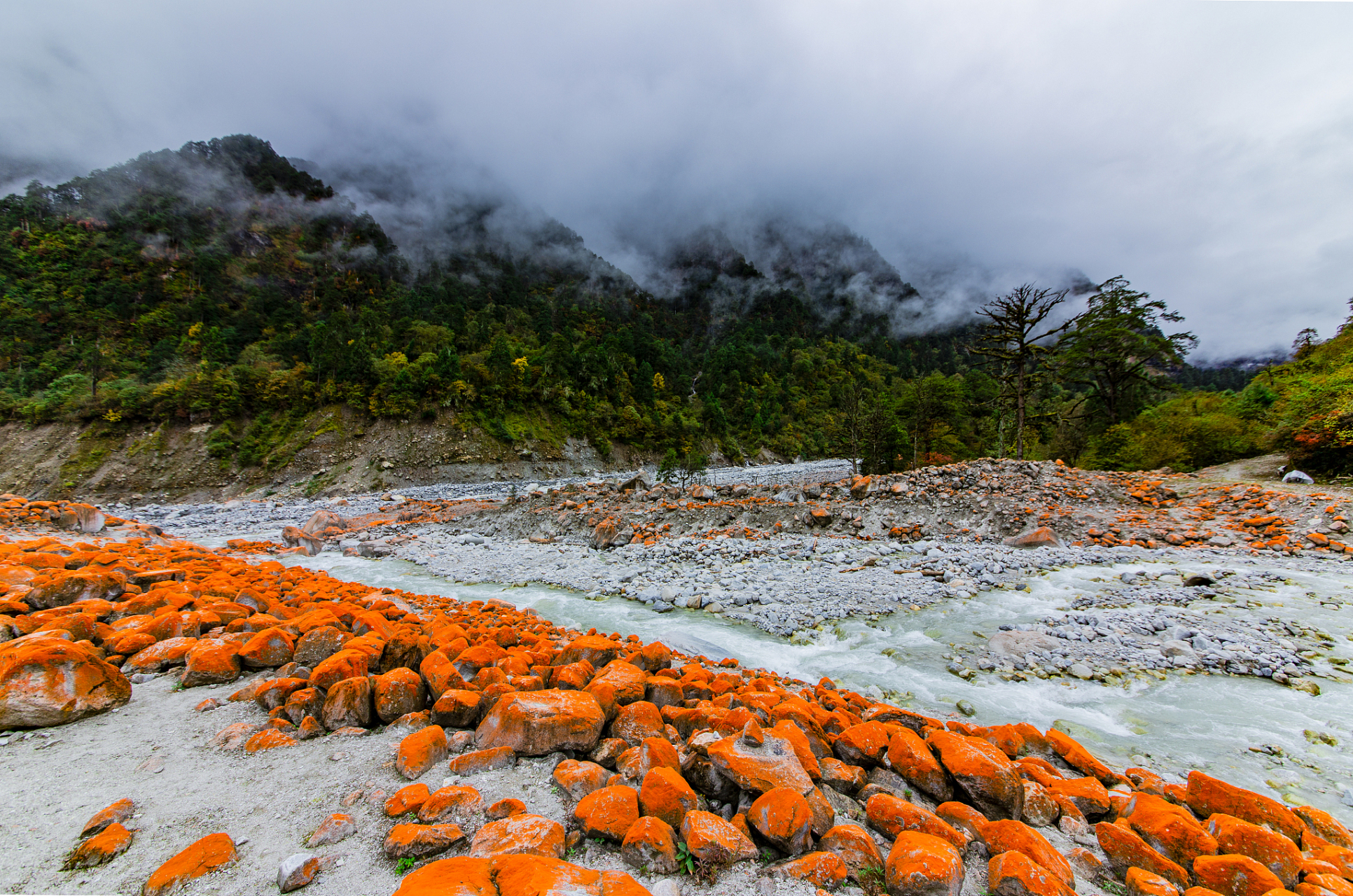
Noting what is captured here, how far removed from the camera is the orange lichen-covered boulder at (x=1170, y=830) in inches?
91.6

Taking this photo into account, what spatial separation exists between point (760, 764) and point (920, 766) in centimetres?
114

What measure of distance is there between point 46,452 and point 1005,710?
173 ft

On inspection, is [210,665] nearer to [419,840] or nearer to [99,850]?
[99,850]

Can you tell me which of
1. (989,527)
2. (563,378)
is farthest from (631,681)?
(563,378)

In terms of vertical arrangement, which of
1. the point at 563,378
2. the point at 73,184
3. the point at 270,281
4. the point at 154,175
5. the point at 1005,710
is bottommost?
the point at 1005,710

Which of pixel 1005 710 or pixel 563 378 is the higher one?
pixel 563 378

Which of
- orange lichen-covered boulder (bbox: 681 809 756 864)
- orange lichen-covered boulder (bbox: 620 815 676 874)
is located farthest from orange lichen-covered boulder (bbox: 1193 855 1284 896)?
orange lichen-covered boulder (bbox: 620 815 676 874)

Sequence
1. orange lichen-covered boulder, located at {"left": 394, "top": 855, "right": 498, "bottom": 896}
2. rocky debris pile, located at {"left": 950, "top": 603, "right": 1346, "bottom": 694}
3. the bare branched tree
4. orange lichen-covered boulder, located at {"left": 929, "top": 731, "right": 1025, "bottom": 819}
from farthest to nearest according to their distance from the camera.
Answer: the bare branched tree
rocky debris pile, located at {"left": 950, "top": 603, "right": 1346, "bottom": 694}
orange lichen-covered boulder, located at {"left": 929, "top": 731, "right": 1025, "bottom": 819}
orange lichen-covered boulder, located at {"left": 394, "top": 855, "right": 498, "bottom": 896}

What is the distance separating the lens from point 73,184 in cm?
6638

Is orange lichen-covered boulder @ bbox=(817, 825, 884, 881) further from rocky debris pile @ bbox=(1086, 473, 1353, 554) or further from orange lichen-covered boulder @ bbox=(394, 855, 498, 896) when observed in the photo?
rocky debris pile @ bbox=(1086, 473, 1353, 554)

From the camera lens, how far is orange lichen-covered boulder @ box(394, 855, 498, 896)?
67.8 inches

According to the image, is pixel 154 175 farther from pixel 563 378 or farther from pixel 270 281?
pixel 563 378

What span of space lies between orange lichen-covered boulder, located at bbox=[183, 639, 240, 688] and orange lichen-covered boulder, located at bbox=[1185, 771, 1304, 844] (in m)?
7.33

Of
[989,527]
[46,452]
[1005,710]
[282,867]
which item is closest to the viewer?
[282,867]
